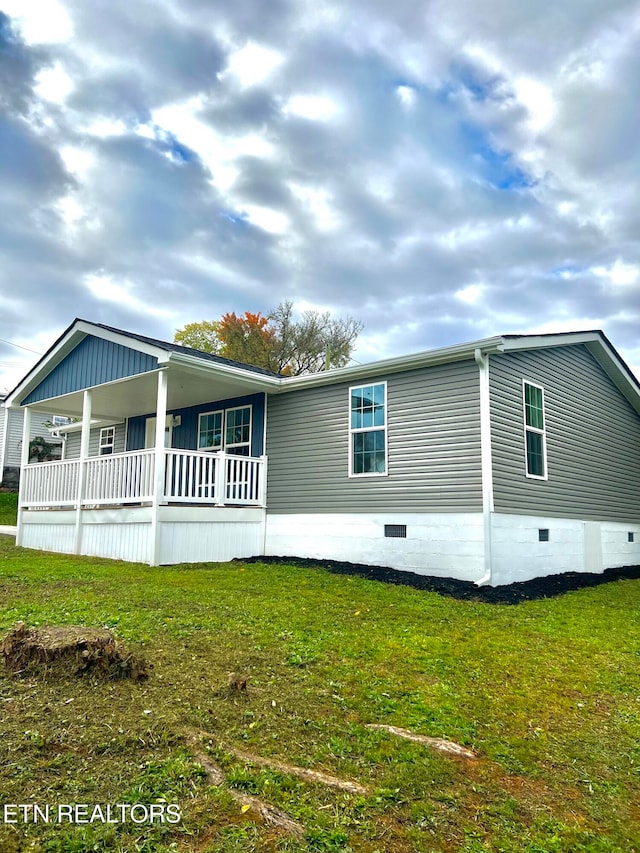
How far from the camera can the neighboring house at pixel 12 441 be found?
2439 centimetres

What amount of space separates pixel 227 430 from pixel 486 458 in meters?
6.08

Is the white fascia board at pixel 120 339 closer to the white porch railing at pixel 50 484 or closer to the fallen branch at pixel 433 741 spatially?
the white porch railing at pixel 50 484

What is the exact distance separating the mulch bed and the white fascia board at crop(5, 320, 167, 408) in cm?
424

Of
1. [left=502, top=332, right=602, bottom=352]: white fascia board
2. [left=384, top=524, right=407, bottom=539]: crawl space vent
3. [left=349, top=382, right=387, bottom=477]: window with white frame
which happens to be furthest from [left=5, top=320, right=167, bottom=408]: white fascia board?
[left=502, top=332, right=602, bottom=352]: white fascia board

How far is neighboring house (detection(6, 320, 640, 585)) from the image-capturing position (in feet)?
28.0

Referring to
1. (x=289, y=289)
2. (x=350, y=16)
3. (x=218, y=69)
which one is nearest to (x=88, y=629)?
(x=350, y=16)

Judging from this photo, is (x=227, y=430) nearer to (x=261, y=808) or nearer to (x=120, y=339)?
(x=120, y=339)

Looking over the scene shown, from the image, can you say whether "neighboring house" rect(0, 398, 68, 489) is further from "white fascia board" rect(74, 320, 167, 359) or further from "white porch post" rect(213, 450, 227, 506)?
"white porch post" rect(213, 450, 227, 506)

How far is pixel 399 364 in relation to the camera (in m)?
9.18

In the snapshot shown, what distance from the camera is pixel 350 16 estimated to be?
8.48 meters

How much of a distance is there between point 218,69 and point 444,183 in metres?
5.82

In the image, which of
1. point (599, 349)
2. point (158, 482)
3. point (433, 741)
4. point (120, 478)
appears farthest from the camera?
point (599, 349)

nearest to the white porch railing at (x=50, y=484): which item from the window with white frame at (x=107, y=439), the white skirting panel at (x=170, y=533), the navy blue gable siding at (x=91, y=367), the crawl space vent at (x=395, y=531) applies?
the white skirting panel at (x=170, y=533)

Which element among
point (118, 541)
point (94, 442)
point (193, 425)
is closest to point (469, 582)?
point (118, 541)
